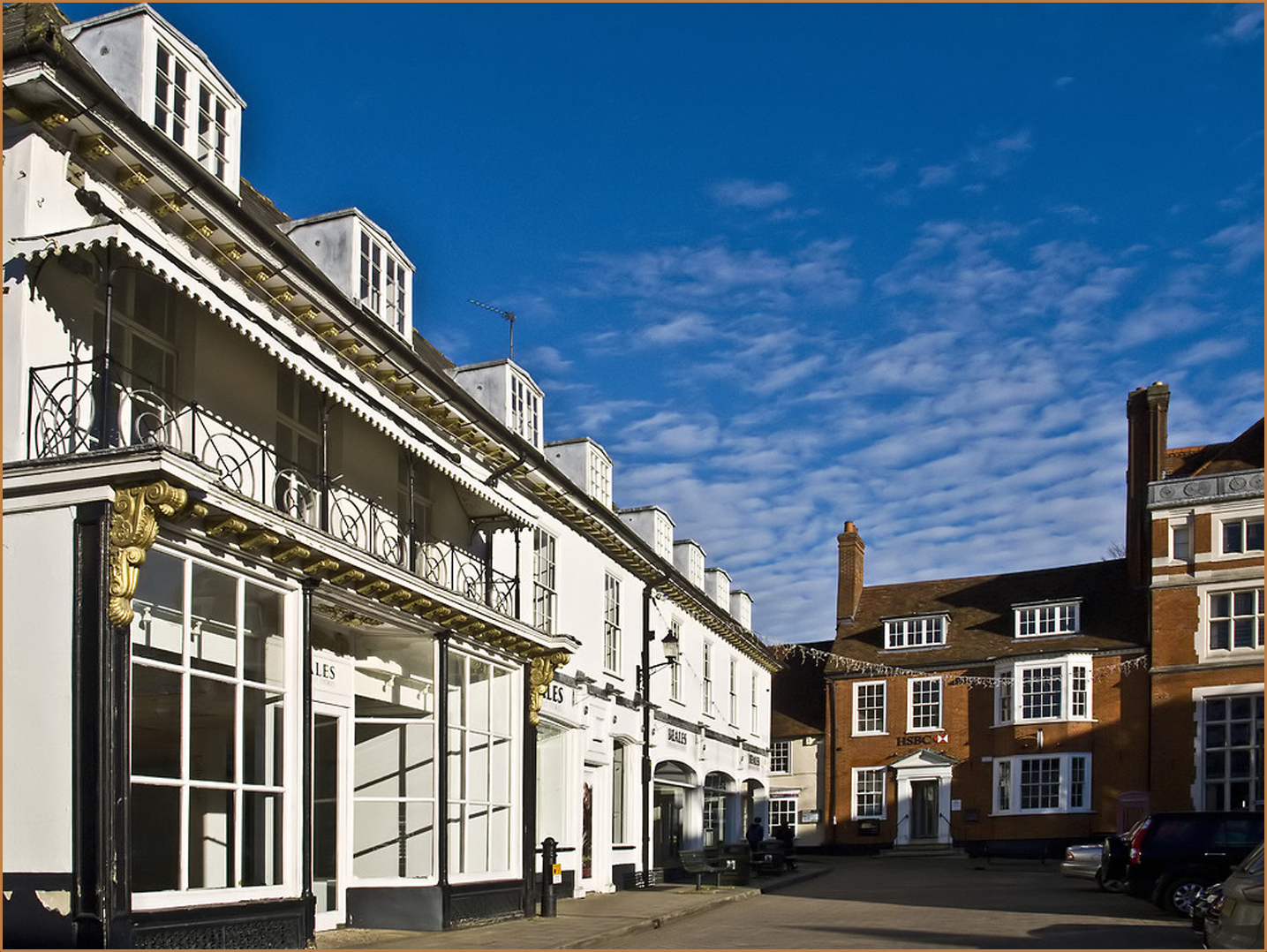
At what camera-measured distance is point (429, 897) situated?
16531mm

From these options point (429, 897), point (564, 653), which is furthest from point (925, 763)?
point (429, 897)

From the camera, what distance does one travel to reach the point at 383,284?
1725 cm

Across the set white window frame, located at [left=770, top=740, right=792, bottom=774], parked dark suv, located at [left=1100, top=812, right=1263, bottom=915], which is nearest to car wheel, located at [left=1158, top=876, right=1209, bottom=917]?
parked dark suv, located at [left=1100, top=812, right=1263, bottom=915]

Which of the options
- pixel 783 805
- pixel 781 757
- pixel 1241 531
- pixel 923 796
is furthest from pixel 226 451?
pixel 781 757

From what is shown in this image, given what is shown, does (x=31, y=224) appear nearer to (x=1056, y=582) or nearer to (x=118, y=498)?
(x=118, y=498)

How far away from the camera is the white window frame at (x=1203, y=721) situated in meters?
38.4

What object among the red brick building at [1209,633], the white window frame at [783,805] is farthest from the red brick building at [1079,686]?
the white window frame at [783,805]

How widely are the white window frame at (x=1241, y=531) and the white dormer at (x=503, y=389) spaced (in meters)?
25.4

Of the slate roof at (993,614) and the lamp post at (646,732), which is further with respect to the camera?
the slate roof at (993,614)

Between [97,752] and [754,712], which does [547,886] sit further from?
[754,712]

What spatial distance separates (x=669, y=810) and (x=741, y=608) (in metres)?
9.43

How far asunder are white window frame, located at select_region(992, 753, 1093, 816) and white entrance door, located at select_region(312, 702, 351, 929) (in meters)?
29.8

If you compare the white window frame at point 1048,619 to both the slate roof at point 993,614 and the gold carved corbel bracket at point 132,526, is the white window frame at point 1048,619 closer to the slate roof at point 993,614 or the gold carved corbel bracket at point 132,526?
the slate roof at point 993,614

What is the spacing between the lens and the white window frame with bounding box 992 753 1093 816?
1618 inches
